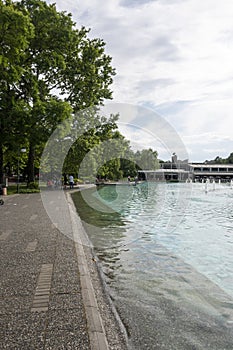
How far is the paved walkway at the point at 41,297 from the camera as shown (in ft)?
13.2

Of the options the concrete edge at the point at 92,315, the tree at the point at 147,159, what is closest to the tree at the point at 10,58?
the concrete edge at the point at 92,315

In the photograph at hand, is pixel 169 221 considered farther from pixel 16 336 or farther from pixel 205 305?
pixel 16 336

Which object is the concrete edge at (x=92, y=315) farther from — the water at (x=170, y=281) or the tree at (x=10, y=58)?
the tree at (x=10, y=58)

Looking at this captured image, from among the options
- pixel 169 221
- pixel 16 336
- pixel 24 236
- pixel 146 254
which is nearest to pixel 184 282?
pixel 146 254

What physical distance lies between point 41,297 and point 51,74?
30.8 meters

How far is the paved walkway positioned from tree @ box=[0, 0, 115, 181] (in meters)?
19.4

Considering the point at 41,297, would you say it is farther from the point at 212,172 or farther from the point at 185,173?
the point at 212,172

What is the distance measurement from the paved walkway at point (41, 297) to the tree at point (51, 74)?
1937 cm

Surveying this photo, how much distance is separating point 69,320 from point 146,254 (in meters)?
5.00

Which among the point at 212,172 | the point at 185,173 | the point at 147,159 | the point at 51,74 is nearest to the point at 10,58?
the point at 51,74

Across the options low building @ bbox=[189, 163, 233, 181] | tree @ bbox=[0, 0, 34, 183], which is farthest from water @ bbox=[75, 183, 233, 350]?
low building @ bbox=[189, 163, 233, 181]

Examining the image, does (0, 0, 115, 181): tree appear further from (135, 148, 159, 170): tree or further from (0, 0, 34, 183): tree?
(135, 148, 159, 170): tree

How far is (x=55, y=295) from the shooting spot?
17.7 ft

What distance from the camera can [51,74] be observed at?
109 ft
